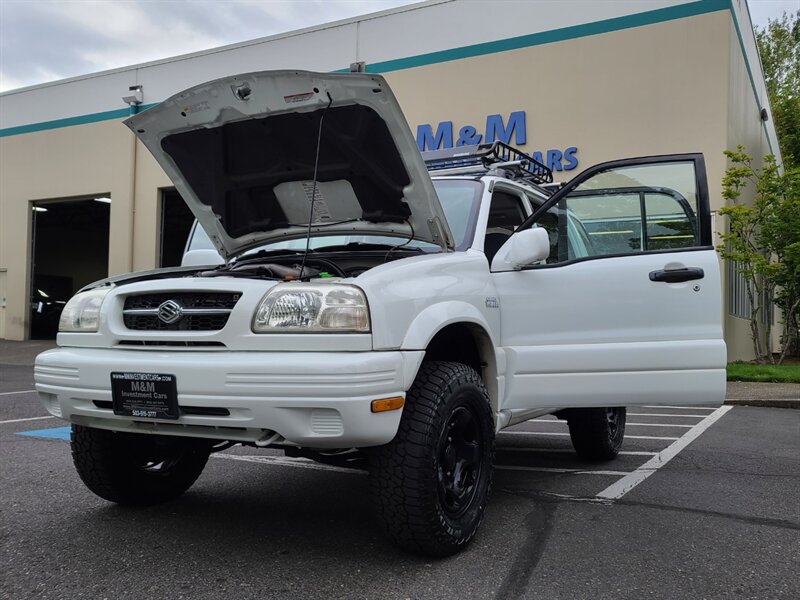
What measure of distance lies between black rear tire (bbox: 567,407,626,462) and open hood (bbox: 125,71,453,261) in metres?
2.17

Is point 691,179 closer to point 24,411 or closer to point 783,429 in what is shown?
point 783,429

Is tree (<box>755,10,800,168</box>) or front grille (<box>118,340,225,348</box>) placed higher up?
tree (<box>755,10,800,168</box>)

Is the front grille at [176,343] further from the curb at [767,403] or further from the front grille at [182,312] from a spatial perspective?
the curb at [767,403]

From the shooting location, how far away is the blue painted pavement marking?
6270mm

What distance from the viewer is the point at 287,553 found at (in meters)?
3.21

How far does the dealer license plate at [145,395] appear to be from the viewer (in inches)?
114

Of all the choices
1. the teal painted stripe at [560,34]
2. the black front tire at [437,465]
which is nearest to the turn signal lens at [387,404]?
the black front tire at [437,465]

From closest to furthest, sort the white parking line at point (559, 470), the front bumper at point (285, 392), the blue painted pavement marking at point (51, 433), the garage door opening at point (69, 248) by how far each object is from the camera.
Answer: the front bumper at point (285, 392) < the white parking line at point (559, 470) < the blue painted pavement marking at point (51, 433) < the garage door opening at point (69, 248)

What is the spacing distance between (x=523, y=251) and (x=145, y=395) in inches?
77.4

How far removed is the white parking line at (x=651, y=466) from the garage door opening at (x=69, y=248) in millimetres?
24945

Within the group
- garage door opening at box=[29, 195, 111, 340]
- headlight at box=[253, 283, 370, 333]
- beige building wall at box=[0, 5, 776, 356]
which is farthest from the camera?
garage door opening at box=[29, 195, 111, 340]

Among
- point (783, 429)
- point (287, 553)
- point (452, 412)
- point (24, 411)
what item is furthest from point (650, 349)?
point (24, 411)

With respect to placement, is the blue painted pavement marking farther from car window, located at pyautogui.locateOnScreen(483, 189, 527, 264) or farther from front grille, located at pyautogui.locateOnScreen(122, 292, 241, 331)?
car window, located at pyautogui.locateOnScreen(483, 189, 527, 264)

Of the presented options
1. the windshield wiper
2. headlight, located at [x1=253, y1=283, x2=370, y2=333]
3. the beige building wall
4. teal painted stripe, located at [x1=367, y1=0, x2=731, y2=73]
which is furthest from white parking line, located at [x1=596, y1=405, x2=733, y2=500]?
teal painted stripe, located at [x1=367, y1=0, x2=731, y2=73]
